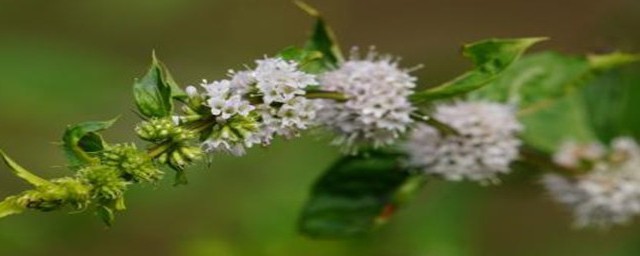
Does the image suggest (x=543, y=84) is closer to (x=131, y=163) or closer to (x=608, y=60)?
(x=608, y=60)

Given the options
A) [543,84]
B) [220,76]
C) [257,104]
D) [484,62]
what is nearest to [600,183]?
[543,84]

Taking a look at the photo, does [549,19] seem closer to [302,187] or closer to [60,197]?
[302,187]

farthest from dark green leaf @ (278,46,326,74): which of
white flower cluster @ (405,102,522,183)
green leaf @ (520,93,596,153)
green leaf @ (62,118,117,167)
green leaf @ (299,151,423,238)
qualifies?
green leaf @ (520,93,596,153)

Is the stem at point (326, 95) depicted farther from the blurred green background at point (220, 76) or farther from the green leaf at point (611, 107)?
the green leaf at point (611, 107)

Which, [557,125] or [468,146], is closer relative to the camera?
[468,146]

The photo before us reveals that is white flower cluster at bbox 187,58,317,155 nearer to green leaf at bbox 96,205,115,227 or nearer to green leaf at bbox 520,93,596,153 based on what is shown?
green leaf at bbox 96,205,115,227
